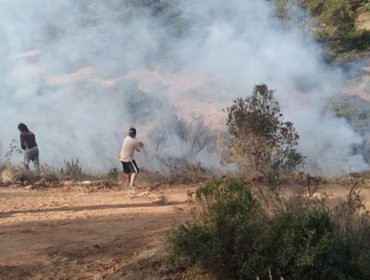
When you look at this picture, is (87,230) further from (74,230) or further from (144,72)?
(144,72)

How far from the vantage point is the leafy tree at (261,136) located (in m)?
9.26

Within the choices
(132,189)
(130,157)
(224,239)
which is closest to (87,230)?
(224,239)

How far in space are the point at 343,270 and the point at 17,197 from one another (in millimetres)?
5512

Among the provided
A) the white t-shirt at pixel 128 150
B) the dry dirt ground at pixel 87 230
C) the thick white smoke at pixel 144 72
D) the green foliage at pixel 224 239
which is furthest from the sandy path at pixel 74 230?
the thick white smoke at pixel 144 72

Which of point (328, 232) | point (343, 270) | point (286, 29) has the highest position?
point (286, 29)

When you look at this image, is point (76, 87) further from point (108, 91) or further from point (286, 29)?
point (286, 29)

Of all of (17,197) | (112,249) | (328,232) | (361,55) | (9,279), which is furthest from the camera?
(361,55)

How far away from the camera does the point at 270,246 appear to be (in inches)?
150

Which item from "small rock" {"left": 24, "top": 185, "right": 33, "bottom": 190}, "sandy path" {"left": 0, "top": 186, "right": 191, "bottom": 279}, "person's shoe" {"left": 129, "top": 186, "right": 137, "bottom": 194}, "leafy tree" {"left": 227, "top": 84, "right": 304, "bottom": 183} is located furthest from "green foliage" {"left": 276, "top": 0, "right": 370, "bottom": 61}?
"small rock" {"left": 24, "top": 185, "right": 33, "bottom": 190}

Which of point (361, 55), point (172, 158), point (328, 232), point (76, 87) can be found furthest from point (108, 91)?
point (328, 232)

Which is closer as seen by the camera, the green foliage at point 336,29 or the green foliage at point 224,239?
the green foliage at point 224,239

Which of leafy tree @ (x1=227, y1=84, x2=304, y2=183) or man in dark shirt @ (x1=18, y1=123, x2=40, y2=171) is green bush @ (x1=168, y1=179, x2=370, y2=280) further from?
man in dark shirt @ (x1=18, y1=123, x2=40, y2=171)

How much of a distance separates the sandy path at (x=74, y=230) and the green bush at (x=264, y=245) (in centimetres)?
92

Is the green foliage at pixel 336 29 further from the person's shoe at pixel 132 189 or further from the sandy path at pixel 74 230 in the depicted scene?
the sandy path at pixel 74 230
